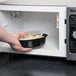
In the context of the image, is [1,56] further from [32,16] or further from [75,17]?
[75,17]

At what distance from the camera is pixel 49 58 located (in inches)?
47.9

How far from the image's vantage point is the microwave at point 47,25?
105cm

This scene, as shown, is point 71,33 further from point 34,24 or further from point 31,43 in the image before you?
point 34,24

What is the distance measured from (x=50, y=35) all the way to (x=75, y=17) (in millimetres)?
367

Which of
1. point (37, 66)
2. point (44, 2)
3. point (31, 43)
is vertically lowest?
point (37, 66)

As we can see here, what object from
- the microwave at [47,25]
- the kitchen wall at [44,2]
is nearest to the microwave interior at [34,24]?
the microwave at [47,25]

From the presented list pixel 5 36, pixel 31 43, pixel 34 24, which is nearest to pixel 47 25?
pixel 34 24

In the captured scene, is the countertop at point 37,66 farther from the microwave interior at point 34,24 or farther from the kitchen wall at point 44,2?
the kitchen wall at point 44,2

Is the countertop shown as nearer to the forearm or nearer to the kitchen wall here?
the forearm

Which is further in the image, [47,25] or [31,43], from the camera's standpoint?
[47,25]

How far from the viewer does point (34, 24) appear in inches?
55.3

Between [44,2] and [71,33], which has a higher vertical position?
[44,2]

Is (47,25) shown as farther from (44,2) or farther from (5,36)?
(5,36)

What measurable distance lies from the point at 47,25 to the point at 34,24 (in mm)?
86
